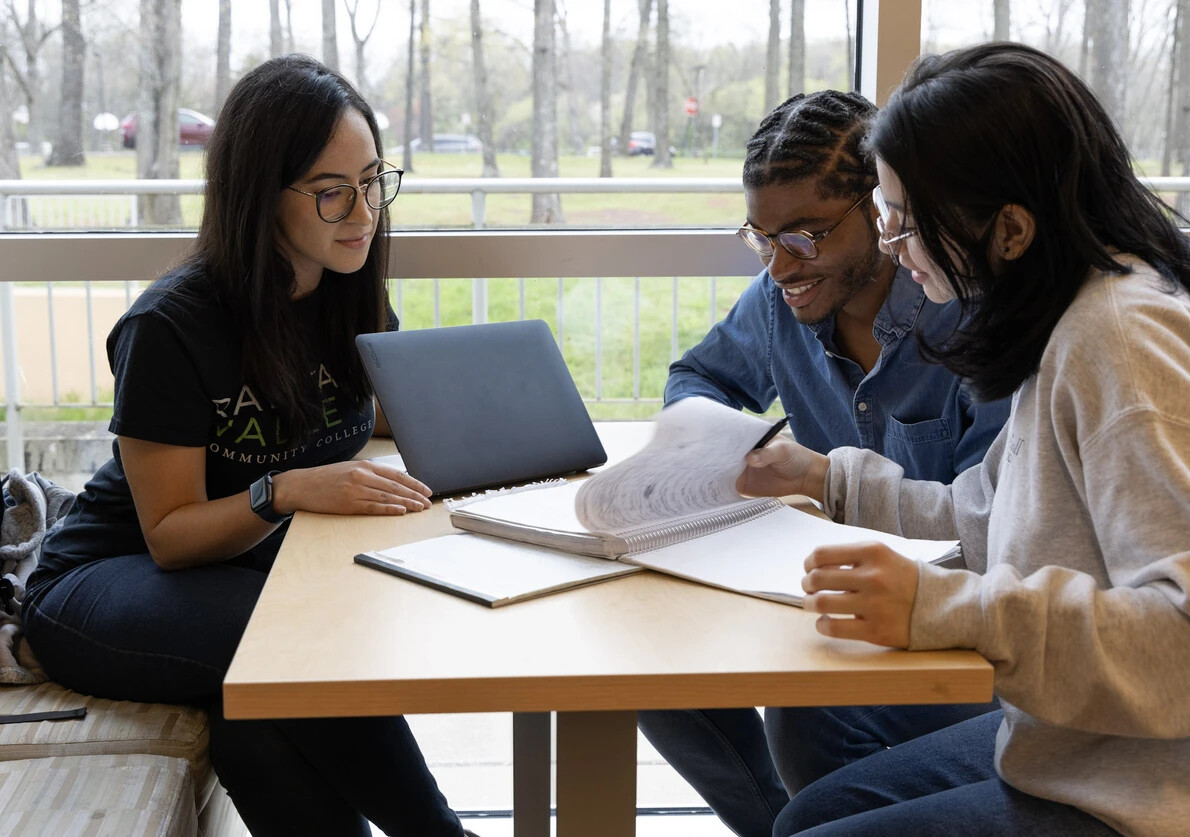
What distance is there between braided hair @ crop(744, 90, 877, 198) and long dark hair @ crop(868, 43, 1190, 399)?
1.47ft

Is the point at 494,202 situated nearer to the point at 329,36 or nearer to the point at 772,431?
the point at 329,36

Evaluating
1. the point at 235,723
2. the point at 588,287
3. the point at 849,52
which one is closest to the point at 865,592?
the point at 235,723

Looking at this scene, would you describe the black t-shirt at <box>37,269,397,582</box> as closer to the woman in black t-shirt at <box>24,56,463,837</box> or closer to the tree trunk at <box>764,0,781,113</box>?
the woman in black t-shirt at <box>24,56,463,837</box>

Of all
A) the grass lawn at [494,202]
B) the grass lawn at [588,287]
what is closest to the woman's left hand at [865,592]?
the grass lawn at [588,287]

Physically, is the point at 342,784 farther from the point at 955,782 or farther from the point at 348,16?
the point at 348,16

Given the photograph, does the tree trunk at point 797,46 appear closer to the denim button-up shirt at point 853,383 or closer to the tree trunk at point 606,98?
the tree trunk at point 606,98

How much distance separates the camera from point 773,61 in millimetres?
2174

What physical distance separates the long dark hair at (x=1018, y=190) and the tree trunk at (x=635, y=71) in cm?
119

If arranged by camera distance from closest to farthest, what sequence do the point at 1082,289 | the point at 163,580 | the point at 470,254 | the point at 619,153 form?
the point at 1082,289 → the point at 163,580 → the point at 470,254 → the point at 619,153

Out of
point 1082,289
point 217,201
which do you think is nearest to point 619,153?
point 217,201

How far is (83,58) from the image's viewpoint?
6.89 ft

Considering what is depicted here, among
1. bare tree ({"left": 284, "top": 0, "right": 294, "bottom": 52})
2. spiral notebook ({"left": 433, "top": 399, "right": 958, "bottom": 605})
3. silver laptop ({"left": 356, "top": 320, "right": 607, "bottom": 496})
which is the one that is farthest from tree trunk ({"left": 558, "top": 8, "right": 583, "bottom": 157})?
spiral notebook ({"left": 433, "top": 399, "right": 958, "bottom": 605})

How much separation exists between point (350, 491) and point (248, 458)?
11.7 inches

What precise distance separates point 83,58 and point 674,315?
55.7 inches
